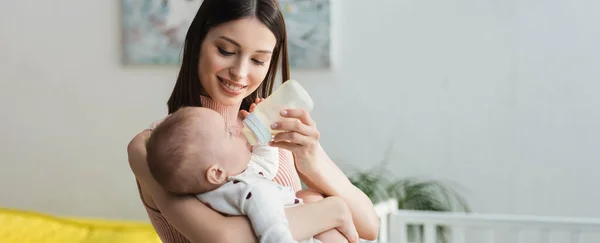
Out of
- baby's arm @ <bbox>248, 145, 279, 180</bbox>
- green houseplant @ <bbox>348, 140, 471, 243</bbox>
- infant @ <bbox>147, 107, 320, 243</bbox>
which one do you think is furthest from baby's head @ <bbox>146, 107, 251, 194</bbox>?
green houseplant @ <bbox>348, 140, 471, 243</bbox>

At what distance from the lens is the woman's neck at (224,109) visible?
1.32 m

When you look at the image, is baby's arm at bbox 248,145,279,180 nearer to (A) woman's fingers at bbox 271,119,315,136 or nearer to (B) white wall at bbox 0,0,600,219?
(A) woman's fingers at bbox 271,119,315,136

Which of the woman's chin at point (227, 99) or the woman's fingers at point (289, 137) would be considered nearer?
the woman's fingers at point (289, 137)

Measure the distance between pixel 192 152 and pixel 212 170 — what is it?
35 millimetres

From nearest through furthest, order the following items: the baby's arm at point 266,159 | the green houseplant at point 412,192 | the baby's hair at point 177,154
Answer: the baby's hair at point 177,154 → the baby's arm at point 266,159 → the green houseplant at point 412,192

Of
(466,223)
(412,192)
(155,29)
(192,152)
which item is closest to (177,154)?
(192,152)

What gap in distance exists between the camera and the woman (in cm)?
117

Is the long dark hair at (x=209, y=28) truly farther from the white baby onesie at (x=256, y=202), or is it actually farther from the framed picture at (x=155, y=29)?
the framed picture at (x=155, y=29)

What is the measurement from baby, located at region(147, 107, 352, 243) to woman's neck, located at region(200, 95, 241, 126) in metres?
0.16

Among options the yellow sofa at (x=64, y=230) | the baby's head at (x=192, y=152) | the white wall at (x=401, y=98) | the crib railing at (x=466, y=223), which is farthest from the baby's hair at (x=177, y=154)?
the white wall at (x=401, y=98)

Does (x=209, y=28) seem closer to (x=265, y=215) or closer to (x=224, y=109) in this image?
(x=224, y=109)

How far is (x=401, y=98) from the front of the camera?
10.4 feet

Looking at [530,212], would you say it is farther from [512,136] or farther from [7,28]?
[7,28]

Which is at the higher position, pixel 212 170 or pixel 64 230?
pixel 212 170
